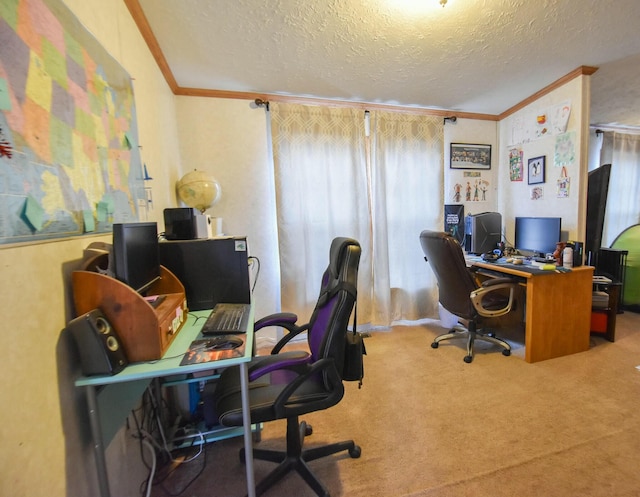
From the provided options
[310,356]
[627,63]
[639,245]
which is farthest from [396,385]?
[639,245]

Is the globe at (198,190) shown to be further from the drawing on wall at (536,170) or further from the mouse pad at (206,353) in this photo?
the drawing on wall at (536,170)

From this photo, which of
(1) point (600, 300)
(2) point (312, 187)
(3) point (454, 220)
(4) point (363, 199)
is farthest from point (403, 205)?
(1) point (600, 300)

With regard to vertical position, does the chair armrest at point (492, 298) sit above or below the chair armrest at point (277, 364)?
below

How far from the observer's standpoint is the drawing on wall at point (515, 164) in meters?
3.06

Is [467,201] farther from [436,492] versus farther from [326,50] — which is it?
[436,492]

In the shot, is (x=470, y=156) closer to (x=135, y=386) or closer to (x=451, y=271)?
(x=451, y=271)

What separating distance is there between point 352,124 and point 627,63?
2.26m

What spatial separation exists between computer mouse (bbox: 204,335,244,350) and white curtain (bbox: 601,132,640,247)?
5.10 metres

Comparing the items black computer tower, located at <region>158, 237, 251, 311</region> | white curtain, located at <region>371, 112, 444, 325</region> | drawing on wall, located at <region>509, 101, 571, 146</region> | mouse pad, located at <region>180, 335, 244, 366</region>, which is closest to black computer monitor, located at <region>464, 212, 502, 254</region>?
white curtain, located at <region>371, 112, 444, 325</region>

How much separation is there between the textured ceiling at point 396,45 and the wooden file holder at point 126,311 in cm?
159

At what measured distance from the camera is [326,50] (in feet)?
6.53

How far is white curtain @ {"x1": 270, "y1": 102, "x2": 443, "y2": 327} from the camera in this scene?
2.69m

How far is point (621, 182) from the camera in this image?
386 centimetres

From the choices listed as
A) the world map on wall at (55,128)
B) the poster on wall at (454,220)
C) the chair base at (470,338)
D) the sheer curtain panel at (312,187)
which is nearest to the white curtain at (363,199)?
the sheer curtain panel at (312,187)
